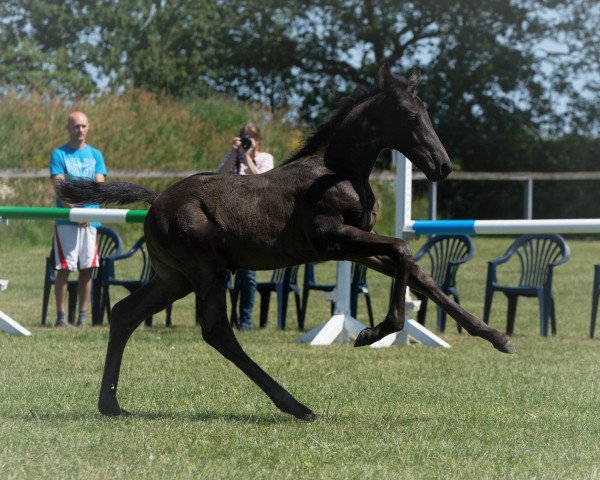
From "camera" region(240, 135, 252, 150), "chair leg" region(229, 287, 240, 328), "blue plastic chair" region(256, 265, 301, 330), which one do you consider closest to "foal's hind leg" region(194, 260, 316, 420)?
"camera" region(240, 135, 252, 150)

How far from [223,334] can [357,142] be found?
1.30m

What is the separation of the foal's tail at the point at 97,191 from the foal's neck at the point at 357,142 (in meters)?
1.27

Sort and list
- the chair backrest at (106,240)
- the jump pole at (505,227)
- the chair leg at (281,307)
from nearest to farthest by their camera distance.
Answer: the jump pole at (505,227) < the chair leg at (281,307) < the chair backrest at (106,240)

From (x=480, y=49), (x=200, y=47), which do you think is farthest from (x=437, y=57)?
(x=200, y=47)

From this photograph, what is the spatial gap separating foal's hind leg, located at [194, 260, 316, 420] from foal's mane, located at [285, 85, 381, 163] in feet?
2.73

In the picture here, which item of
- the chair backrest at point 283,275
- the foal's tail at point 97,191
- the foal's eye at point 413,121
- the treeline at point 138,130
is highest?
the treeline at point 138,130

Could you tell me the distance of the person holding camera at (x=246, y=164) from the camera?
10477mm

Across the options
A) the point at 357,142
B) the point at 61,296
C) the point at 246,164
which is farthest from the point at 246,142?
the point at 357,142

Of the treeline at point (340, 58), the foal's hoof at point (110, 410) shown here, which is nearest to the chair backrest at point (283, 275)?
the foal's hoof at point (110, 410)

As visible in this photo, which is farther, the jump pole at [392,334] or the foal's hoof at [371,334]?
the jump pole at [392,334]

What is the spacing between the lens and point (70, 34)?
32531 millimetres

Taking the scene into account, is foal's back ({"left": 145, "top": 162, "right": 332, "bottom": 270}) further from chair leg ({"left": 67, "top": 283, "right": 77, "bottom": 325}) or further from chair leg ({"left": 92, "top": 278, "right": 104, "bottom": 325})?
chair leg ({"left": 67, "top": 283, "right": 77, "bottom": 325})

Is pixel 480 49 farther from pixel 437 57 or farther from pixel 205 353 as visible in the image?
pixel 205 353

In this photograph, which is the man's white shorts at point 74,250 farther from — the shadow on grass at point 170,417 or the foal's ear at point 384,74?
the foal's ear at point 384,74
